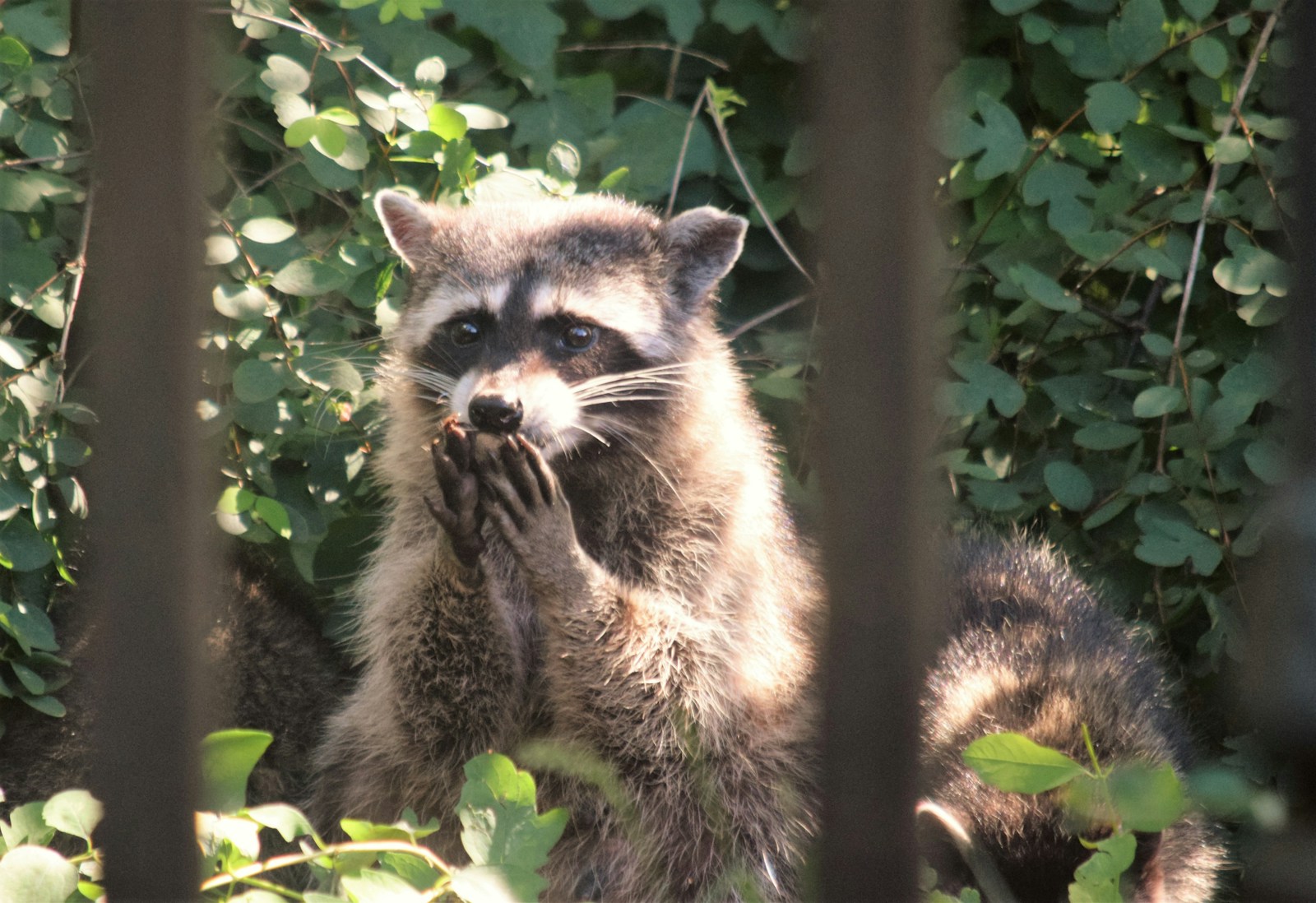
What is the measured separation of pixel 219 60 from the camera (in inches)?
138

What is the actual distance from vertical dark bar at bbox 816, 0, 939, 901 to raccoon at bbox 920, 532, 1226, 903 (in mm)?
796

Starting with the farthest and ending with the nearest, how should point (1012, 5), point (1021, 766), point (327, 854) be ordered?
1. point (1012, 5)
2. point (327, 854)
3. point (1021, 766)

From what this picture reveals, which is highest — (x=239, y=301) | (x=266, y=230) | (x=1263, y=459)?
(x=266, y=230)

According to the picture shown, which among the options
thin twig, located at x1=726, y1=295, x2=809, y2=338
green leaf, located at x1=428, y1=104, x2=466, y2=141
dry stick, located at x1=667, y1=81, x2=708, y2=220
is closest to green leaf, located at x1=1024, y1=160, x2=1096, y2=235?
thin twig, located at x1=726, y1=295, x2=809, y2=338

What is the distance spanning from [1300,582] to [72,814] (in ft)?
5.53

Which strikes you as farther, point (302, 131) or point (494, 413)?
point (302, 131)

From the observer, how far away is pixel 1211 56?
361 centimetres

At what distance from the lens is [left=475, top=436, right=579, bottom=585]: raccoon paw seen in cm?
260

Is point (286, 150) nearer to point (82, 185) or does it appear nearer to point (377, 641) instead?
point (82, 185)

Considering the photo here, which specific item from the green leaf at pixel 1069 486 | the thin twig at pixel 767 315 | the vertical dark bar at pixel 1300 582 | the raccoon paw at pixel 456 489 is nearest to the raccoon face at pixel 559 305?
the raccoon paw at pixel 456 489

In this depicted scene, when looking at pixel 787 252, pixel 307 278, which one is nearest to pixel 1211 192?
pixel 787 252

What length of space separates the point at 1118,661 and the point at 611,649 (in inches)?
49.0

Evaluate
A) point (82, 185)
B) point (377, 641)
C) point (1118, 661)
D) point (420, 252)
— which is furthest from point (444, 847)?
point (82, 185)

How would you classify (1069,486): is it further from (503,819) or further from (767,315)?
(503,819)
